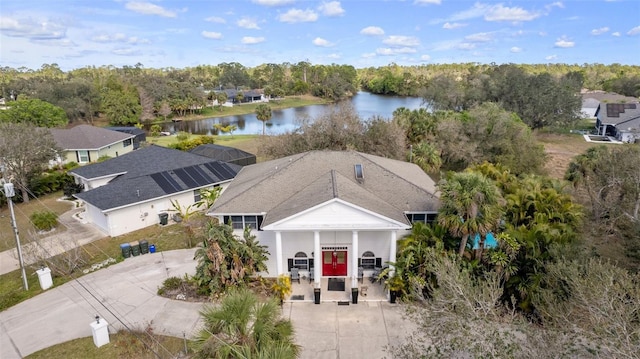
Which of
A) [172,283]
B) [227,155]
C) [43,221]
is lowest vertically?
Result: [172,283]

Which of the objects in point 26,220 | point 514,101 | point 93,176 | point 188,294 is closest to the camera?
point 188,294

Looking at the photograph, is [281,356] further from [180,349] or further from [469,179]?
[469,179]

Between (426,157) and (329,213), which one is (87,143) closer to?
(426,157)

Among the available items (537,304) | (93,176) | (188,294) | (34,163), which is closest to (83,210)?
(93,176)

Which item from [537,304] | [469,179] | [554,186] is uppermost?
[469,179]

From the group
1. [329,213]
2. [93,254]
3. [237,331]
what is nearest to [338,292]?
[329,213]

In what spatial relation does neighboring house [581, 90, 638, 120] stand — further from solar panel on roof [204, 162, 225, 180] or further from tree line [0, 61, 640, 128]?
solar panel on roof [204, 162, 225, 180]

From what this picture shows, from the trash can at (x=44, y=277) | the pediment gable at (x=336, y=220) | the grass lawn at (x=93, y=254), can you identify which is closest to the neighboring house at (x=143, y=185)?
the grass lawn at (x=93, y=254)
